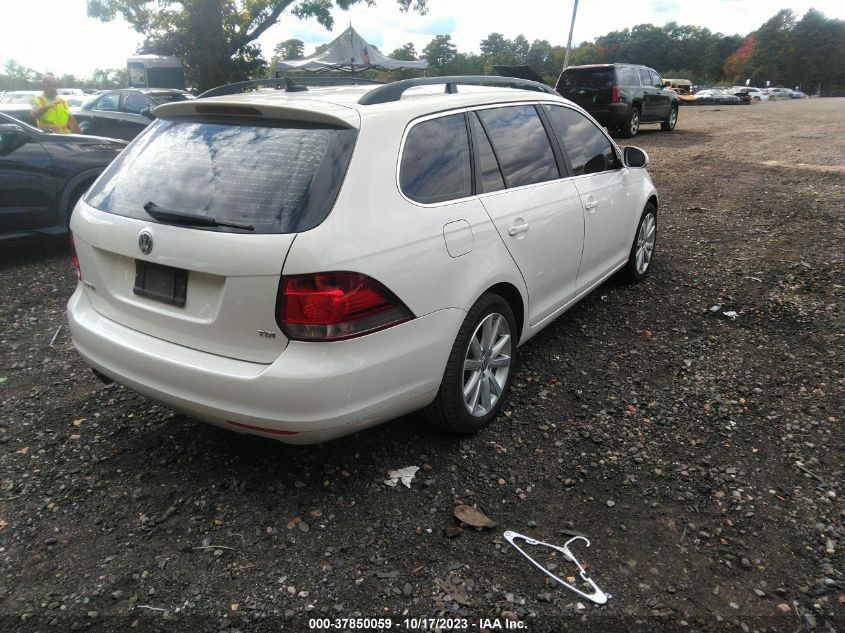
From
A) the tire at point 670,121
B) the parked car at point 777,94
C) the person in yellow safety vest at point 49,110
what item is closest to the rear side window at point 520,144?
the person in yellow safety vest at point 49,110

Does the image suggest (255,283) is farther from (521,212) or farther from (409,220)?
(521,212)

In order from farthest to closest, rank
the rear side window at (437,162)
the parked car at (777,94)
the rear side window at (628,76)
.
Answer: the parked car at (777,94) → the rear side window at (628,76) → the rear side window at (437,162)

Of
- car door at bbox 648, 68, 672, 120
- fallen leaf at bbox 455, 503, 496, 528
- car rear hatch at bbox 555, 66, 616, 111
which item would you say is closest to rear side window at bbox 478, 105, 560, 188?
fallen leaf at bbox 455, 503, 496, 528

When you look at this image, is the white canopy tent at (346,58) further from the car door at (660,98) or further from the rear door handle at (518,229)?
the rear door handle at (518,229)

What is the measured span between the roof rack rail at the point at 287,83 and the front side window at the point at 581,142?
124 centimetres

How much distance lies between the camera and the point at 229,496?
2.94 metres

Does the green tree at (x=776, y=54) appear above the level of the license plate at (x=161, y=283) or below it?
above

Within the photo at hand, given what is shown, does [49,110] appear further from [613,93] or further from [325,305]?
[613,93]

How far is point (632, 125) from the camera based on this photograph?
16.5m

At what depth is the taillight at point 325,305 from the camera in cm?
245

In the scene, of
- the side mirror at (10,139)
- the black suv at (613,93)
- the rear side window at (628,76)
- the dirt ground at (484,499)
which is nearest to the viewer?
the dirt ground at (484,499)

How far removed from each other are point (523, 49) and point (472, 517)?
368ft

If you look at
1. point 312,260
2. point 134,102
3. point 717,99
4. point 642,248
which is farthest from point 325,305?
point 717,99

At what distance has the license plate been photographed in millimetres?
2670
